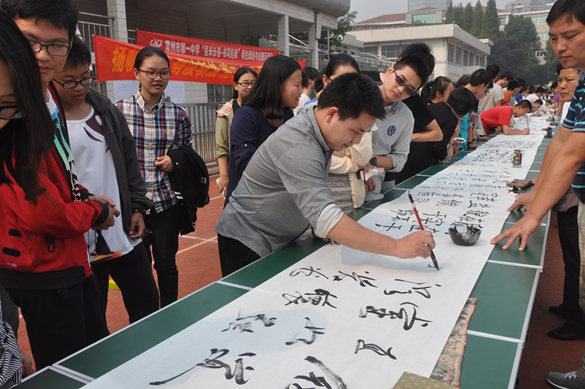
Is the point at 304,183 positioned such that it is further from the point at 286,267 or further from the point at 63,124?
the point at 63,124

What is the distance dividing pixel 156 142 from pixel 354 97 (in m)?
1.18

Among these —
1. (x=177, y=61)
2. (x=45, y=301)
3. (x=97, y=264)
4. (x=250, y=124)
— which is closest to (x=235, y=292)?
(x=45, y=301)

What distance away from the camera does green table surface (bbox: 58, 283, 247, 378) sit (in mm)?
935

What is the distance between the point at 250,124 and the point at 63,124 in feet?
3.23

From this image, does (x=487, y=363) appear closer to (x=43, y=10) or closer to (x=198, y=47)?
(x=43, y=10)

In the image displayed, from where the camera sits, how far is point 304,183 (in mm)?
1345

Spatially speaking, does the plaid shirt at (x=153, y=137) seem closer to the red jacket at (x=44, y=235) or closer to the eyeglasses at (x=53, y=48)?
the red jacket at (x=44, y=235)

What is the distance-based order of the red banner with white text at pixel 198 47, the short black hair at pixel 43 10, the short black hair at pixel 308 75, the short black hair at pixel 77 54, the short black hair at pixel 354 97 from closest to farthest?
the short black hair at pixel 43 10, the short black hair at pixel 354 97, the short black hair at pixel 77 54, the short black hair at pixel 308 75, the red banner with white text at pixel 198 47

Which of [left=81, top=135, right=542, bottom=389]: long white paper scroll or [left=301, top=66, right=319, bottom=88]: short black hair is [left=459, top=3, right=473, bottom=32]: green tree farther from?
[left=81, top=135, right=542, bottom=389]: long white paper scroll

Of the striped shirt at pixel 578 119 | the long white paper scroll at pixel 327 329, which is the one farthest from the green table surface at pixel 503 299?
the striped shirt at pixel 578 119

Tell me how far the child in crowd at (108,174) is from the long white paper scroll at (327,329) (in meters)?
0.64

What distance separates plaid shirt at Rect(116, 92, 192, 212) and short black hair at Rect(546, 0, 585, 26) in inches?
66.5

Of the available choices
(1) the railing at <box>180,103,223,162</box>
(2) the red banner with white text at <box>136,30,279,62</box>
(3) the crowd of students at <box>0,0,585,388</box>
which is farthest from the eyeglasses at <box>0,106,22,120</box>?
(1) the railing at <box>180,103,223,162</box>

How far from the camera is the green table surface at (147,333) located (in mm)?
935
